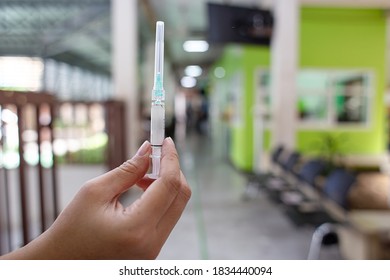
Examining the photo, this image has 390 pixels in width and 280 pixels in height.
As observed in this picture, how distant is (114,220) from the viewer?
1.48 feet

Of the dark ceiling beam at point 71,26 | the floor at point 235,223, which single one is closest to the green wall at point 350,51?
the floor at point 235,223

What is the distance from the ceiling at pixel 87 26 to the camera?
1.00 m

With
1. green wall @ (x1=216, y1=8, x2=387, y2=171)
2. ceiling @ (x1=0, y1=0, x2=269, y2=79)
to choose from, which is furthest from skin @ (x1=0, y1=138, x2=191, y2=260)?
green wall @ (x1=216, y1=8, x2=387, y2=171)

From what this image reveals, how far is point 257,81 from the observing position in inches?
202

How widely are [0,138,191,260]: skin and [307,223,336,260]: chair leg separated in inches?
56.2

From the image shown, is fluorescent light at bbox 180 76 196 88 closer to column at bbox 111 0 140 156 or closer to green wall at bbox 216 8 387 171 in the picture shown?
column at bbox 111 0 140 156

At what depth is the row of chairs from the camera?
1890mm

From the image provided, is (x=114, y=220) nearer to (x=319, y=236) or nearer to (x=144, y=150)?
(x=144, y=150)

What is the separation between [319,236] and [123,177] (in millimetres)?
1637

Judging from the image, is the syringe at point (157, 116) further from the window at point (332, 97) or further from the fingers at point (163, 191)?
the window at point (332, 97)

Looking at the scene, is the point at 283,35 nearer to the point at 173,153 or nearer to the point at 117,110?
the point at 117,110

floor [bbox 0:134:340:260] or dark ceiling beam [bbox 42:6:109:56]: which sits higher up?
dark ceiling beam [bbox 42:6:109:56]

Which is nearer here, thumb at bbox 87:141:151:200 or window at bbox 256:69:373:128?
thumb at bbox 87:141:151:200
